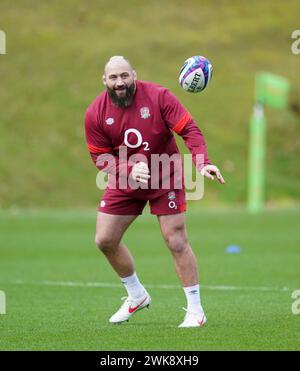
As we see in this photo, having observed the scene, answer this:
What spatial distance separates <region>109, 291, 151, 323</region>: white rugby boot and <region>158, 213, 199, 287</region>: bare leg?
751 millimetres

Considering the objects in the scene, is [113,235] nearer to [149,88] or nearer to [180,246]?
[180,246]

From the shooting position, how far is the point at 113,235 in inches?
407

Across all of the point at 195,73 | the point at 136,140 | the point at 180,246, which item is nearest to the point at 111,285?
the point at 180,246

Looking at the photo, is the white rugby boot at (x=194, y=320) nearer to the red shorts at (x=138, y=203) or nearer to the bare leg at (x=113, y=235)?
the bare leg at (x=113, y=235)

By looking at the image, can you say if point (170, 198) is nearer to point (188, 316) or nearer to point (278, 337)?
point (188, 316)

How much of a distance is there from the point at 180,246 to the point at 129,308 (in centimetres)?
103

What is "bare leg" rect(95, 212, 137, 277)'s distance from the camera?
10328 mm

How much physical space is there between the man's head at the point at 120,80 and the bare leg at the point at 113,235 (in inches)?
47.9

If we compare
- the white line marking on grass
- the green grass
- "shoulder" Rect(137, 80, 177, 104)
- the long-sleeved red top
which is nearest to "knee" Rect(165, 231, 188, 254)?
the long-sleeved red top

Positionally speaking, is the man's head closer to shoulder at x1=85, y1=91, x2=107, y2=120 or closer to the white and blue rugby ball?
shoulder at x1=85, y1=91, x2=107, y2=120

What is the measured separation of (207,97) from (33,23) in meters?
9.40

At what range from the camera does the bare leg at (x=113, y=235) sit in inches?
407

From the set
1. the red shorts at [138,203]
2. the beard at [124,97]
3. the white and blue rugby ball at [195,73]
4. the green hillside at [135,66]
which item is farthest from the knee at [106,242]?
the green hillside at [135,66]

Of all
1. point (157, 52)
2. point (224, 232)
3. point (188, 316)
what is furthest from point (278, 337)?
point (157, 52)
